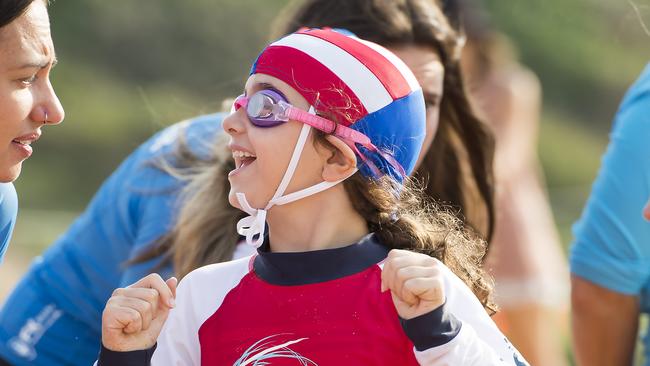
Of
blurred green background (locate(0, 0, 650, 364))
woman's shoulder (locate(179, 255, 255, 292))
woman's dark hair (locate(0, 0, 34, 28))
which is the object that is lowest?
blurred green background (locate(0, 0, 650, 364))

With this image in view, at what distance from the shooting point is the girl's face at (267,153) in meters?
2.91

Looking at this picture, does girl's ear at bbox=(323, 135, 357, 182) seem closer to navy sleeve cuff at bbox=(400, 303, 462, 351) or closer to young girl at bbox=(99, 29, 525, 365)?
young girl at bbox=(99, 29, 525, 365)

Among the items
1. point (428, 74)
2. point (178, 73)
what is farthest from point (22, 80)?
point (178, 73)

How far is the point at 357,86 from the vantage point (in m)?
2.93

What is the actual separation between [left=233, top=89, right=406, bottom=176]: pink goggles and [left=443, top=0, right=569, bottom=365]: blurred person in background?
3338 mm

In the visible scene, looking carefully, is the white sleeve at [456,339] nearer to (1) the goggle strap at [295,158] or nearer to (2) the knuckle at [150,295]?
(1) the goggle strap at [295,158]

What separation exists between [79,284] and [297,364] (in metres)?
1.71

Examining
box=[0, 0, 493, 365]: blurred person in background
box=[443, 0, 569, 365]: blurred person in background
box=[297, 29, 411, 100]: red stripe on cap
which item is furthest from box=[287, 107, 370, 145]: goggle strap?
box=[443, 0, 569, 365]: blurred person in background

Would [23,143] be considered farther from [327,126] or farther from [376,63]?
[376,63]

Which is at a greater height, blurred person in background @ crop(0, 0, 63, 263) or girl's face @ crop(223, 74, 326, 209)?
blurred person in background @ crop(0, 0, 63, 263)

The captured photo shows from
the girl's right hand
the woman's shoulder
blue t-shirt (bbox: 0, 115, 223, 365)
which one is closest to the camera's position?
the girl's right hand

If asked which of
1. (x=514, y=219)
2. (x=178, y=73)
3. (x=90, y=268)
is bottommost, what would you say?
(x=178, y=73)

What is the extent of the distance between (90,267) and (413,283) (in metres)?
2.01

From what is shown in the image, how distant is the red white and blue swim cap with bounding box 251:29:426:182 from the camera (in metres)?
2.93
